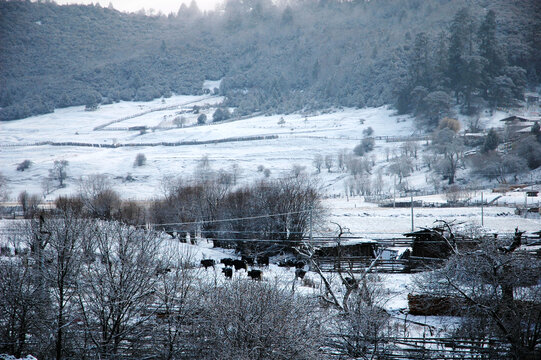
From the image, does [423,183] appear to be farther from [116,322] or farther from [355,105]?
[355,105]

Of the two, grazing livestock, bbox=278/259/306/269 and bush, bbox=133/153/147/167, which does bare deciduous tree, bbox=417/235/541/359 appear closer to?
grazing livestock, bbox=278/259/306/269

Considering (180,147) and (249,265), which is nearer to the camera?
(249,265)

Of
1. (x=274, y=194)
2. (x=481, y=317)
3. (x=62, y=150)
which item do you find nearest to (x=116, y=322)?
(x=481, y=317)

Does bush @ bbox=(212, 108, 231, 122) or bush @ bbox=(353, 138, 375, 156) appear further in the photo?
bush @ bbox=(212, 108, 231, 122)

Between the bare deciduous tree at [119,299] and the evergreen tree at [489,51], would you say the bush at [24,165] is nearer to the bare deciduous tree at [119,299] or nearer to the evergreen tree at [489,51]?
the bare deciduous tree at [119,299]

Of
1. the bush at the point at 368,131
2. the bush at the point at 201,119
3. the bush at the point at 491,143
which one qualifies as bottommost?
the bush at the point at 491,143

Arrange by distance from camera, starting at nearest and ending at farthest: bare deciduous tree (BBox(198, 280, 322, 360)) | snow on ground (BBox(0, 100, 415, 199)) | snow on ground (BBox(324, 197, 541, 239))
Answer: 1. bare deciduous tree (BBox(198, 280, 322, 360))
2. snow on ground (BBox(324, 197, 541, 239))
3. snow on ground (BBox(0, 100, 415, 199))

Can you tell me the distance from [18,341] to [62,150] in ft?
402

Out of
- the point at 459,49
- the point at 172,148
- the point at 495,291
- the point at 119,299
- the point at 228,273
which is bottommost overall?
the point at 228,273

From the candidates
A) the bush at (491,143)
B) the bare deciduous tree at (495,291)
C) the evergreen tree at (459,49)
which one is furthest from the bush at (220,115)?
the bare deciduous tree at (495,291)

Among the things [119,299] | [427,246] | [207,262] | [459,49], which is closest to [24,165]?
[207,262]

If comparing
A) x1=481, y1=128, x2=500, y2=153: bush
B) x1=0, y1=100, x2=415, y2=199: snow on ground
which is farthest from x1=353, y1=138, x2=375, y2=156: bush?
x1=481, y1=128, x2=500, y2=153: bush

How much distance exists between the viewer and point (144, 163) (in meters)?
112

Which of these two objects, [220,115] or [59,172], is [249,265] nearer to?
[59,172]
